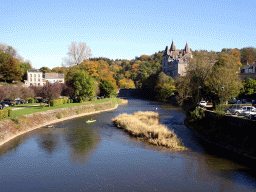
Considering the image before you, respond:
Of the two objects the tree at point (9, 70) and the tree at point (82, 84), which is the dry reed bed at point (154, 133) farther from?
the tree at point (9, 70)

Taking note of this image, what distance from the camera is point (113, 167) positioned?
20812 mm

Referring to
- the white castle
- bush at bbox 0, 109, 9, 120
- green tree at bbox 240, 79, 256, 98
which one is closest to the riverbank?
bush at bbox 0, 109, 9, 120

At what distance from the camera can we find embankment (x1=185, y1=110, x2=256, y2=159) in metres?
22.7

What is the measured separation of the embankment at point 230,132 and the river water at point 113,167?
162cm

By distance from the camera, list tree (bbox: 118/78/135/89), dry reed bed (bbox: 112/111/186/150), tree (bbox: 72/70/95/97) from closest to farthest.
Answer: dry reed bed (bbox: 112/111/186/150) → tree (bbox: 72/70/95/97) → tree (bbox: 118/78/135/89)

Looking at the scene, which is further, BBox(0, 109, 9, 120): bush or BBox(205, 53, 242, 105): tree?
BBox(205, 53, 242, 105): tree

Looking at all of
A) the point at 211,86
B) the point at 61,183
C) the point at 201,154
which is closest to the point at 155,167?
the point at 201,154

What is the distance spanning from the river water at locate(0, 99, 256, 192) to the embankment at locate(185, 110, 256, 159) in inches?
63.6

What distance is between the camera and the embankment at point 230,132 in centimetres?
2272

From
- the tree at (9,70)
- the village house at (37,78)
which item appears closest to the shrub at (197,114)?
the tree at (9,70)

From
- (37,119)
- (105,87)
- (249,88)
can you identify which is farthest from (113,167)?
(105,87)

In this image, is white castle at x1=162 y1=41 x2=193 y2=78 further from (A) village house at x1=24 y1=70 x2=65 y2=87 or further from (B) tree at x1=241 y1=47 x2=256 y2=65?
(A) village house at x1=24 y1=70 x2=65 y2=87

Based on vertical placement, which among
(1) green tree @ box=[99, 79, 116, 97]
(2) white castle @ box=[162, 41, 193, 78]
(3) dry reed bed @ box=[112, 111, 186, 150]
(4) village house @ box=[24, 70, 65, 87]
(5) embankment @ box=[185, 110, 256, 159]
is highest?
(2) white castle @ box=[162, 41, 193, 78]

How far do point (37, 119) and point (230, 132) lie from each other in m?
30.0
